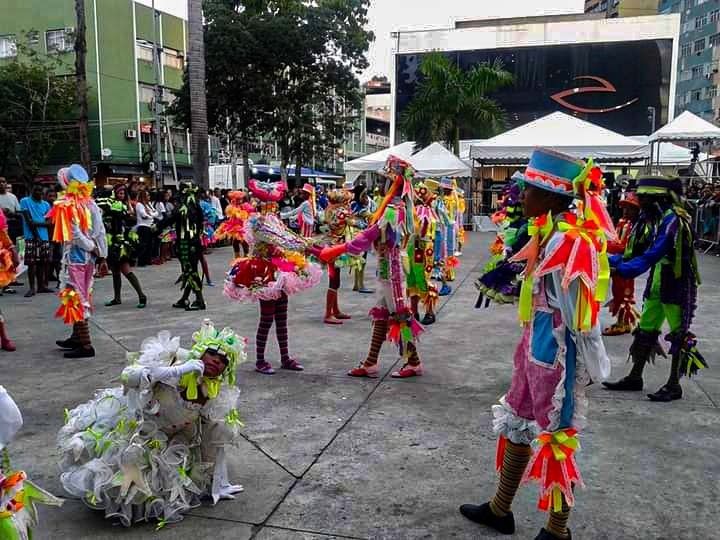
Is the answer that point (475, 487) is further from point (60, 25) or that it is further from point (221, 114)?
point (60, 25)

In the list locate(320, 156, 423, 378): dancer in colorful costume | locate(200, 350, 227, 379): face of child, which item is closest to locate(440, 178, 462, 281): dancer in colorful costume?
locate(320, 156, 423, 378): dancer in colorful costume

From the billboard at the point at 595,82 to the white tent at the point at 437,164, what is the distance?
2388 centimetres

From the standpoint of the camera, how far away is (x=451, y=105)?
77.5 feet

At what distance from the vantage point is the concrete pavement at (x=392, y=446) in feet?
11.1

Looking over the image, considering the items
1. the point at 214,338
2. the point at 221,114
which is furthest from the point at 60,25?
the point at 214,338

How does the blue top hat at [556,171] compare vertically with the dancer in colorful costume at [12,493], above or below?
above

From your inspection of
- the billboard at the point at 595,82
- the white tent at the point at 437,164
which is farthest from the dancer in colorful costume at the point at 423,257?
the billboard at the point at 595,82

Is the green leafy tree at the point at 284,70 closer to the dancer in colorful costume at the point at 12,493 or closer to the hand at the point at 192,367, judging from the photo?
the hand at the point at 192,367

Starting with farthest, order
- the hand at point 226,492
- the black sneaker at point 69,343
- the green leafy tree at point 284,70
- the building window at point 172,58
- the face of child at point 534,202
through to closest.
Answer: the building window at point 172,58, the green leafy tree at point 284,70, the black sneaker at point 69,343, the hand at point 226,492, the face of child at point 534,202

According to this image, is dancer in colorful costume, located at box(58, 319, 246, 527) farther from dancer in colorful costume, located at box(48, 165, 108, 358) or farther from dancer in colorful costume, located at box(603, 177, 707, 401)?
dancer in colorful costume, located at box(48, 165, 108, 358)

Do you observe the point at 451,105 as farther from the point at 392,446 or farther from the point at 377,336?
the point at 392,446

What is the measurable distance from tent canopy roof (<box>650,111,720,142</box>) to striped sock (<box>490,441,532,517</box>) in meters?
15.0

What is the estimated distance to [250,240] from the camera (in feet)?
20.4

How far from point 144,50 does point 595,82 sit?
100 feet
